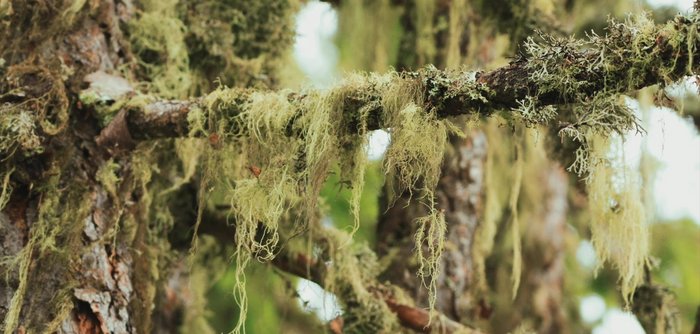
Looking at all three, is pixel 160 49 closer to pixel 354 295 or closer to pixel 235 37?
pixel 235 37

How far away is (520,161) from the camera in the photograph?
2.99m

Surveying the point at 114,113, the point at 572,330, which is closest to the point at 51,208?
the point at 114,113

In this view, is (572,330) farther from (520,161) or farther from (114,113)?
(114,113)

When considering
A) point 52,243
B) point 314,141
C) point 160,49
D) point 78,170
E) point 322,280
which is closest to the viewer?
point 314,141

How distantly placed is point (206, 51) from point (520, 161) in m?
1.24

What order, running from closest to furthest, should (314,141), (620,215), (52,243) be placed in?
(314,141)
(52,243)
(620,215)

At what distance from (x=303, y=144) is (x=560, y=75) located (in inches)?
27.7

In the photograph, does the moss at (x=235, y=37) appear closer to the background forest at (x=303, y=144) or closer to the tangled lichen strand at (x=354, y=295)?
the background forest at (x=303, y=144)

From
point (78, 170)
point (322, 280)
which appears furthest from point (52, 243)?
point (322, 280)

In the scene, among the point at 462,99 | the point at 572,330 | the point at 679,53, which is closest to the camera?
the point at 679,53

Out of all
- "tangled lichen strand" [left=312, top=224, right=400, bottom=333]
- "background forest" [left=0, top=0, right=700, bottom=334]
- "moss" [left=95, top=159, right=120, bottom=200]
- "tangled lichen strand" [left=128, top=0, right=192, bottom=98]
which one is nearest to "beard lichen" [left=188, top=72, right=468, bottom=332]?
"background forest" [left=0, top=0, right=700, bottom=334]

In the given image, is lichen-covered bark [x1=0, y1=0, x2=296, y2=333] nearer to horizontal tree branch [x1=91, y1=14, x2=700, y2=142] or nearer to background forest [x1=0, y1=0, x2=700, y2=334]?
background forest [x1=0, y1=0, x2=700, y2=334]

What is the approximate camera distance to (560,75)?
1634 mm

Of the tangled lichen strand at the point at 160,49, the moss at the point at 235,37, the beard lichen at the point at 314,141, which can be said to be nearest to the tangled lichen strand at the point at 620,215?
the beard lichen at the point at 314,141
